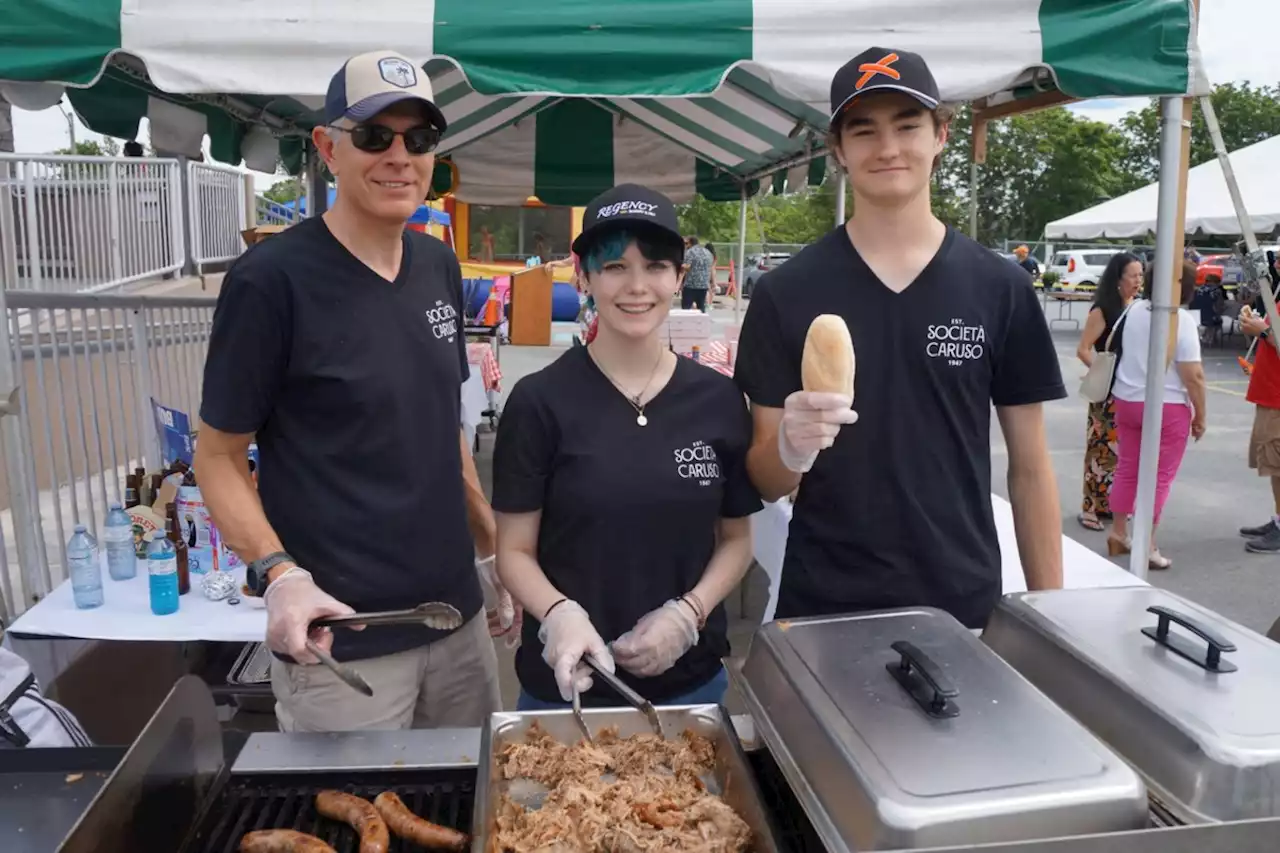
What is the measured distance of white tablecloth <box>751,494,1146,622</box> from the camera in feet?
9.89

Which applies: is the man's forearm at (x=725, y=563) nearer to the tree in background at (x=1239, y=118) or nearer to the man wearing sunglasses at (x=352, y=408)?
the man wearing sunglasses at (x=352, y=408)

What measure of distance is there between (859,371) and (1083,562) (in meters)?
2.04

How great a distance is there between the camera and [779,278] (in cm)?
180

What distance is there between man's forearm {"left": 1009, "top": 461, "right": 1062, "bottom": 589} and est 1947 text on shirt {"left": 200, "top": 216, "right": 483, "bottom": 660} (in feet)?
4.09

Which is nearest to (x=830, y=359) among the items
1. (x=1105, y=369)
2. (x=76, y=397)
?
(x=76, y=397)

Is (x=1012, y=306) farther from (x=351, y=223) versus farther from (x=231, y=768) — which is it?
(x=231, y=768)

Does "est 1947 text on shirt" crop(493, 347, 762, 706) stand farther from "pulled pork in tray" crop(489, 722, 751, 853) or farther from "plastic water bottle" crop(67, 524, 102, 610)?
"plastic water bottle" crop(67, 524, 102, 610)

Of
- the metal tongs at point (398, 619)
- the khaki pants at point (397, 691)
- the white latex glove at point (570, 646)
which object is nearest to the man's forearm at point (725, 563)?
the white latex glove at point (570, 646)

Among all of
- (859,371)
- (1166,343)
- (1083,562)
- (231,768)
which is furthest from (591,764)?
(1166,343)

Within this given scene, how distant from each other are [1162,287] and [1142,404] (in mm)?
2734

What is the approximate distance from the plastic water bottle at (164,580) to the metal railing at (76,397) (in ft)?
1.75

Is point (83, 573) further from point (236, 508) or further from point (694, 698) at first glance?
point (694, 698)

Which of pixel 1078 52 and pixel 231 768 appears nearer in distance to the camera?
pixel 231 768

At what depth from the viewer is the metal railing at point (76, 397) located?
130 inches
